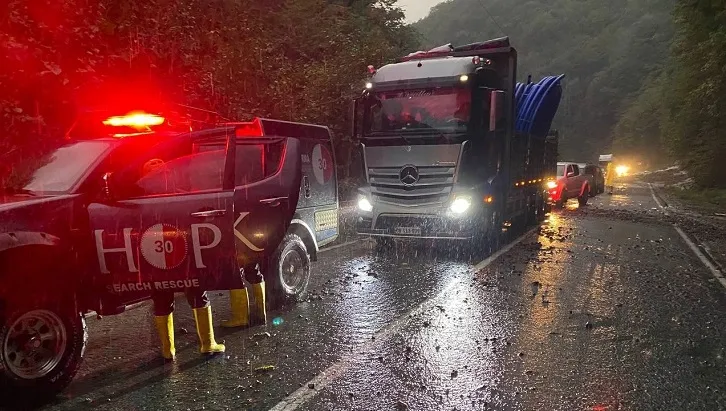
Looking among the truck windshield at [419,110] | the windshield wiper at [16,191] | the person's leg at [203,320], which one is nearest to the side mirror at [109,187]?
the windshield wiper at [16,191]

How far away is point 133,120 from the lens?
5.90 m

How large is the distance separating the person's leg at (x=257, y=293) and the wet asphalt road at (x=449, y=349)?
7.5 inches

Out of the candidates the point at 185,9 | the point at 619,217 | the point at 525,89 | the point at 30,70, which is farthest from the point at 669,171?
the point at 30,70

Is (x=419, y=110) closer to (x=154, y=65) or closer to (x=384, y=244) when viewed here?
(x=384, y=244)

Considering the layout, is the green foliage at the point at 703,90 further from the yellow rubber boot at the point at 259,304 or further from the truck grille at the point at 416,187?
the yellow rubber boot at the point at 259,304

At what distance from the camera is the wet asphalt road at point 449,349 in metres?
4.29

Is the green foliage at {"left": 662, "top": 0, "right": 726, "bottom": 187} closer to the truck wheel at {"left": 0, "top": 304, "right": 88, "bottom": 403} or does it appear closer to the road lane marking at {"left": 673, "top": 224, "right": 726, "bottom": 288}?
the road lane marking at {"left": 673, "top": 224, "right": 726, "bottom": 288}

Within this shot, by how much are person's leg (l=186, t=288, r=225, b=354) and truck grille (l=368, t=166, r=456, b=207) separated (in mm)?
5898

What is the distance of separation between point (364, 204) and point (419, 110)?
2.07m

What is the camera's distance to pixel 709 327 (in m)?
6.13

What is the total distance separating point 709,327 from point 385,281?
13.5 feet

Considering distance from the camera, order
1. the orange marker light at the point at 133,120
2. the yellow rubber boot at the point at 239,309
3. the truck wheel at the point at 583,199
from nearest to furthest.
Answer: the orange marker light at the point at 133,120 → the yellow rubber boot at the point at 239,309 → the truck wheel at the point at 583,199

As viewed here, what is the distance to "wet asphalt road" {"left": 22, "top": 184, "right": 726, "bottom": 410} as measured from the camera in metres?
4.29

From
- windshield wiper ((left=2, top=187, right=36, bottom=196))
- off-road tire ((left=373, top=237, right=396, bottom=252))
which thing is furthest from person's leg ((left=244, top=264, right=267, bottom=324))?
off-road tire ((left=373, top=237, right=396, bottom=252))
